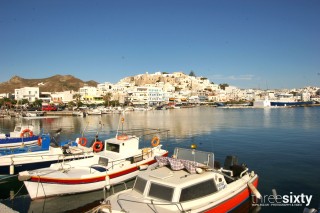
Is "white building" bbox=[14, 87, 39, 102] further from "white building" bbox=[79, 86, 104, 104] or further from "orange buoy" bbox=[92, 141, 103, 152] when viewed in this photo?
"orange buoy" bbox=[92, 141, 103, 152]

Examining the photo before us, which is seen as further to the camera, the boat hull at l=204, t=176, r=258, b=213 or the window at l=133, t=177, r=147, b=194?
the window at l=133, t=177, r=147, b=194

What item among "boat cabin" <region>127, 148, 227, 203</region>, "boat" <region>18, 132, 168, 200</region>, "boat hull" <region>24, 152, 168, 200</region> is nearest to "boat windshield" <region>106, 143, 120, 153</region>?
"boat" <region>18, 132, 168, 200</region>

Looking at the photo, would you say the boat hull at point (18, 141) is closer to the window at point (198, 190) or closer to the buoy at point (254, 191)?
the window at point (198, 190)

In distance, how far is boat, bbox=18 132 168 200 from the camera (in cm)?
1404

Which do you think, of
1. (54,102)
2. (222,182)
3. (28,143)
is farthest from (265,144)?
(54,102)

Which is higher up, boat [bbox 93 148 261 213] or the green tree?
the green tree

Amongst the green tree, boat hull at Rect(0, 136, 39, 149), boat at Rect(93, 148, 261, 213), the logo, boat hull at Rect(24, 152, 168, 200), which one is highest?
the green tree

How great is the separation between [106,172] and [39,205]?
3.84 meters

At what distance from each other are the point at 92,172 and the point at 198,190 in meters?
7.87

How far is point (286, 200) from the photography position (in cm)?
1391

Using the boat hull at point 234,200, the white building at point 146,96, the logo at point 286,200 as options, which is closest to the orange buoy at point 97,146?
the boat hull at point 234,200

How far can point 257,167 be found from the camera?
2039cm

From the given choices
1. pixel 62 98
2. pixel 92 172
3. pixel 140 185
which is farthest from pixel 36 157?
pixel 62 98

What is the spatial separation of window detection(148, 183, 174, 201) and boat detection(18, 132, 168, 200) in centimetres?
396
